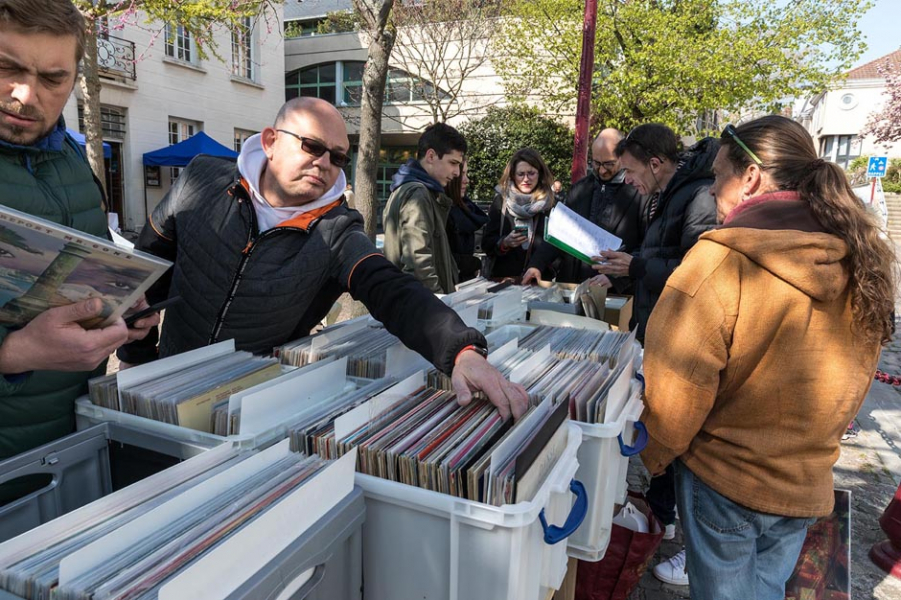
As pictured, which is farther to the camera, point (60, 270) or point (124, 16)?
point (124, 16)

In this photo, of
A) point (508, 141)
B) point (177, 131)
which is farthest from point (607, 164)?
point (177, 131)

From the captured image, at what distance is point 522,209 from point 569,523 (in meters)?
4.06

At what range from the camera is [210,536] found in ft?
3.08

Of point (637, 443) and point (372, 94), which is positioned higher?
point (372, 94)

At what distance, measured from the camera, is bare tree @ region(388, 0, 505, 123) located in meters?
17.9

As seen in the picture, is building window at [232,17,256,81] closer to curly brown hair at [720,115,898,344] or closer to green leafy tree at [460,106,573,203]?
green leafy tree at [460,106,573,203]

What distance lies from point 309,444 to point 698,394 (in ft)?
3.79

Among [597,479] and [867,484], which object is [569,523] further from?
[867,484]

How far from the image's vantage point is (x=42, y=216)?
166cm

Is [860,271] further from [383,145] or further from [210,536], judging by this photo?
[383,145]

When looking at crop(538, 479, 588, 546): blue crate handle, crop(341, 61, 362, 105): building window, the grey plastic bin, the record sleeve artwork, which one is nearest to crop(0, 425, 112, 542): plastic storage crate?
the grey plastic bin

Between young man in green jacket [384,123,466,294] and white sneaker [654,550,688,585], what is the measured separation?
6.80 feet

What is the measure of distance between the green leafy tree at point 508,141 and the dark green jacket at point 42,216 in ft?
60.2

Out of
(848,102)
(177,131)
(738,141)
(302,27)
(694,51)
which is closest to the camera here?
(738,141)
